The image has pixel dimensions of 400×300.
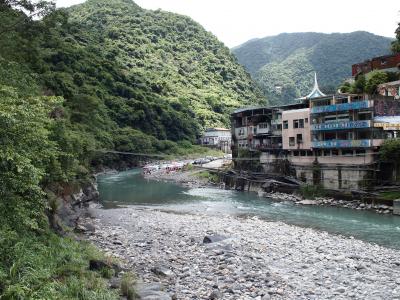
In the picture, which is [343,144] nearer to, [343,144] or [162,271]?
[343,144]

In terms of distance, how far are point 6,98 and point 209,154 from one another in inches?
3231

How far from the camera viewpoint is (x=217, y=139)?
102375 mm

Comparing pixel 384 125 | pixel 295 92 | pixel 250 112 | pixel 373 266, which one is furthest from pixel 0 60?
pixel 295 92

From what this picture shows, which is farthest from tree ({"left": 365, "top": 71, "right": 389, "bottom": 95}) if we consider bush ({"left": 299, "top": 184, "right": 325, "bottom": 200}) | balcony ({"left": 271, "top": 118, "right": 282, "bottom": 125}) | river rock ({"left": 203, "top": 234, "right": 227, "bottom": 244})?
river rock ({"left": 203, "top": 234, "right": 227, "bottom": 244})

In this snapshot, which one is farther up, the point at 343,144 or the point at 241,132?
the point at 241,132

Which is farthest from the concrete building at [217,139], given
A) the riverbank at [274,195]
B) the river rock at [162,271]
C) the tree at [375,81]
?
the river rock at [162,271]

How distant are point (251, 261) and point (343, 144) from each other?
77.6 ft

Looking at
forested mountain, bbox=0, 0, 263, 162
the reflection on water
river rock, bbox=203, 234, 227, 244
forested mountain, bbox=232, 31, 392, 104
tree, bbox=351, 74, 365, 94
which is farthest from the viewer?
forested mountain, bbox=232, 31, 392, 104

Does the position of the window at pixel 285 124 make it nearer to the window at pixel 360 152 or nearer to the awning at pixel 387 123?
the window at pixel 360 152

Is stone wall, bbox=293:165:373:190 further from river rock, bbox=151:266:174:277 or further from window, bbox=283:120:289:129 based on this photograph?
river rock, bbox=151:266:174:277

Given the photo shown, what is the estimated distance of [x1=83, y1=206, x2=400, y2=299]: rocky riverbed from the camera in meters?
12.5

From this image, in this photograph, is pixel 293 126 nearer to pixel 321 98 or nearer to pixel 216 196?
pixel 321 98

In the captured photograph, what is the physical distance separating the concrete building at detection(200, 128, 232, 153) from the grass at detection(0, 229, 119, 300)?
289ft

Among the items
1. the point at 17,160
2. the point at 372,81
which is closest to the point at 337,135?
the point at 372,81
